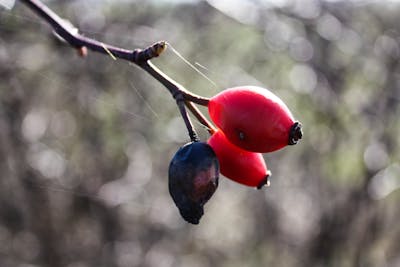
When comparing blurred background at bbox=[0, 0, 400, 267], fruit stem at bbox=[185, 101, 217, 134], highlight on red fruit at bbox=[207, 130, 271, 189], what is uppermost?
fruit stem at bbox=[185, 101, 217, 134]

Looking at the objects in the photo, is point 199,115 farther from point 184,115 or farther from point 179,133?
point 179,133

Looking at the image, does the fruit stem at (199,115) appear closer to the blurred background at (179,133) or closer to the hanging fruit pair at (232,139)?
the hanging fruit pair at (232,139)

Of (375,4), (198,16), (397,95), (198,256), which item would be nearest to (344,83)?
(397,95)

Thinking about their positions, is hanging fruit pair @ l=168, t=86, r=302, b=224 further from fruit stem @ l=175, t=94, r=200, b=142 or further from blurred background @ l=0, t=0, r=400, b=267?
blurred background @ l=0, t=0, r=400, b=267

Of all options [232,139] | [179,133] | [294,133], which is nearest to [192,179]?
[232,139]

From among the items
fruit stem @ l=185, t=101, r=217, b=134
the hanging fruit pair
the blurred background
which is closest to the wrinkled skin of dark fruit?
the hanging fruit pair

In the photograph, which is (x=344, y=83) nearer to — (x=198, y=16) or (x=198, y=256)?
(x=198, y=16)
